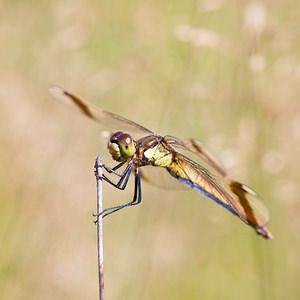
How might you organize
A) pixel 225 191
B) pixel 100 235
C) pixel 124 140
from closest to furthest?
1. pixel 100 235
2. pixel 124 140
3. pixel 225 191

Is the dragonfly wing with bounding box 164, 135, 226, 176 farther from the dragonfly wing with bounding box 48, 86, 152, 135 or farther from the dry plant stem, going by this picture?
the dry plant stem

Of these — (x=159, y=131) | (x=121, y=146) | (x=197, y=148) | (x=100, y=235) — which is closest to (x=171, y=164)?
(x=197, y=148)

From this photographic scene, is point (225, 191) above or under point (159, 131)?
under

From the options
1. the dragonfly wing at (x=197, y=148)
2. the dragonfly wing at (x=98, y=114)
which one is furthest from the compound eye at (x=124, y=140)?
the dragonfly wing at (x=197, y=148)

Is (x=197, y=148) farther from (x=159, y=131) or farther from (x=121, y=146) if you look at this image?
(x=121, y=146)

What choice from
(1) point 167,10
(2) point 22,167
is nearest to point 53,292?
(2) point 22,167

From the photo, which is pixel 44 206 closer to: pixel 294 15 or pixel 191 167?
pixel 191 167
